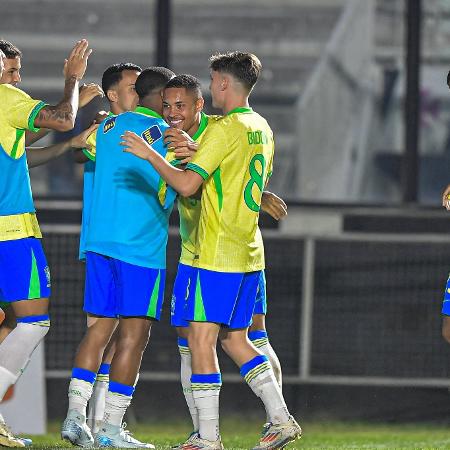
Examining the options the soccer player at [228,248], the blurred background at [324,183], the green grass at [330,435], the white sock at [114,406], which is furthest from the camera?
the blurred background at [324,183]

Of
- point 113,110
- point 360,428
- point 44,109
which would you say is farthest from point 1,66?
point 360,428

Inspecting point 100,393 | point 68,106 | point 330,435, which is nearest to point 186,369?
point 100,393

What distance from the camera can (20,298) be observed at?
673cm

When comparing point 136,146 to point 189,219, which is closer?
point 136,146

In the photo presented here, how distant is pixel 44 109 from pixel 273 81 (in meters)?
4.62

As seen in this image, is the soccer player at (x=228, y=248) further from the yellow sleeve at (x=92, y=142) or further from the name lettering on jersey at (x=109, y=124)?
the yellow sleeve at (x=92, y=142)

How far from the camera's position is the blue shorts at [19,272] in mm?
6703

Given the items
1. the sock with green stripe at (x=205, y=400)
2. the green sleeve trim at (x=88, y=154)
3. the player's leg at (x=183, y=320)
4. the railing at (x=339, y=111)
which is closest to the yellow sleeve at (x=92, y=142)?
the green sleeve trim at (x=88, y=154)

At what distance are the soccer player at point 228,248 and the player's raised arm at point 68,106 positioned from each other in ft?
1.01

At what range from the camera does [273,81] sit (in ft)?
35.9

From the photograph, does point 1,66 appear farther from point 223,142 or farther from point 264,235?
point 264,235

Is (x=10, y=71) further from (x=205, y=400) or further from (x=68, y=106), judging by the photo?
(x=205, y=400)

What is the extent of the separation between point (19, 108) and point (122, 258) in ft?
2.86

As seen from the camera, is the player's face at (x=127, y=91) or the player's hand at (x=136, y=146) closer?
the player's hand at (x=136, y=146)
